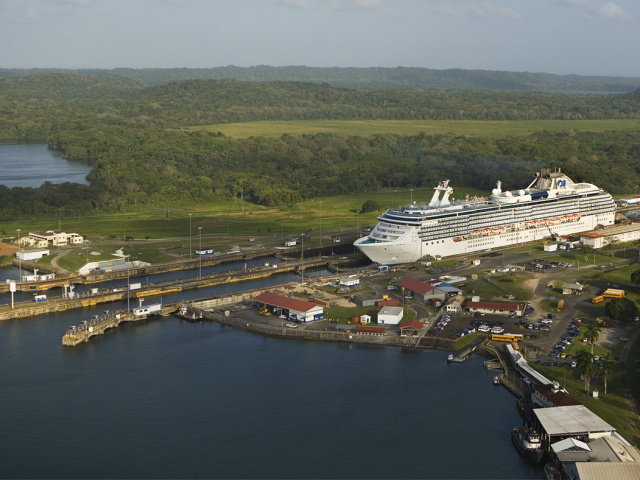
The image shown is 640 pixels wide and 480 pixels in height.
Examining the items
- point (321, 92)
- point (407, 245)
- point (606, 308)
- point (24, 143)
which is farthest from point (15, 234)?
point (321, 92)

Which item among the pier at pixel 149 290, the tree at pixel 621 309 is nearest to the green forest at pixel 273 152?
the pier at pixel 149 290

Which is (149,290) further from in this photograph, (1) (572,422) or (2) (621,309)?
(1) (572,422)

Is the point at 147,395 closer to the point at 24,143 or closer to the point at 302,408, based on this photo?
the point at 302,408

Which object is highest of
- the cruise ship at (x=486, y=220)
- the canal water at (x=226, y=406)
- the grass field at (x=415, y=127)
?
the grass field at (x=415, y=127)

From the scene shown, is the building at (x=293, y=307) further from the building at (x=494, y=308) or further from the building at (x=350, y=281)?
the building at (x=494, y=308)

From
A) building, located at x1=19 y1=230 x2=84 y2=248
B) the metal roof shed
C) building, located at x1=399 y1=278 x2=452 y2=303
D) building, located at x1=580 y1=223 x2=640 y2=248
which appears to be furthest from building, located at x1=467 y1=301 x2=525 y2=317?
building, located at x1=19 y1=230 x2=84 y2=248

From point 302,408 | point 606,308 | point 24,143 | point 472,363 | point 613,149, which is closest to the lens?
point 302,408

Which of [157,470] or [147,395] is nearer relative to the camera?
[157,470]

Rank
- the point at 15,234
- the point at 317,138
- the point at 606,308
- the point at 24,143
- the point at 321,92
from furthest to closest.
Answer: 1. the point at 321,92
2. the point at 24,143
3. the point at 317,138
4. the point at 15,234
5. the point at 606,308
